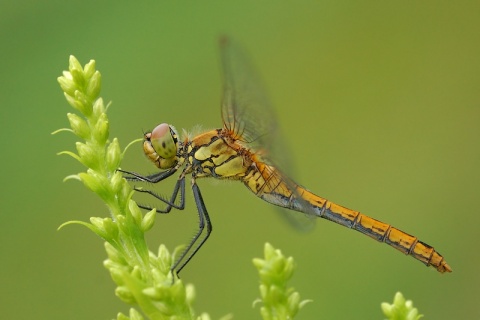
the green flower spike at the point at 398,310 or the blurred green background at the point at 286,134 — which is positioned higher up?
the blurred green background at the point at 286,134

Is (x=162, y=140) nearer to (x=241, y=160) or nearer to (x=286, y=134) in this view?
(x=241, y=160)

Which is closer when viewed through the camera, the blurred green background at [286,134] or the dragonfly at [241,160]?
the dragonfly at [241,160]

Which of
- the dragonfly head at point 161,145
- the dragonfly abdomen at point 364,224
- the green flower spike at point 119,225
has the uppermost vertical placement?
the dragonfly abdomen at point 364,224

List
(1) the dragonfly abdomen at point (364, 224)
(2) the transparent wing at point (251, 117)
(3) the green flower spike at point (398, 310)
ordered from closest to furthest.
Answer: (3) the green flower spike at point (398, 310), (2) the transparent wing at point (251, 117), (1) the dragonfly abdomen at point (364, 224)

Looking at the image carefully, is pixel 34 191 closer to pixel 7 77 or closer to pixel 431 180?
pixel 7 77

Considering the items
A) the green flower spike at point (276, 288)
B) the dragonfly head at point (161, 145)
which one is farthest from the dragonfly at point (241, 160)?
the green flower spike at point (276, 288)

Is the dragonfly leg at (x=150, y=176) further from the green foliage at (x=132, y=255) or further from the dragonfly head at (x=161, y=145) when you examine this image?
the green foliage at (x=132, y=255)
